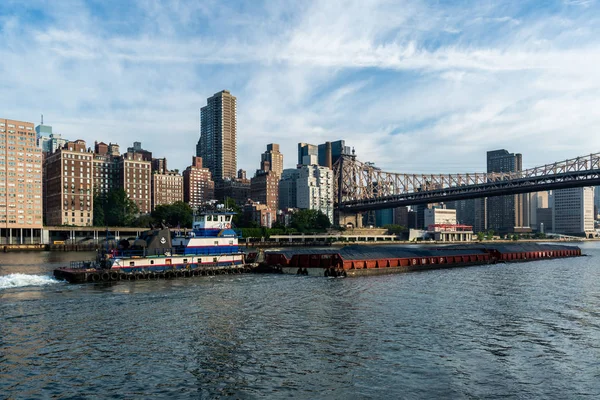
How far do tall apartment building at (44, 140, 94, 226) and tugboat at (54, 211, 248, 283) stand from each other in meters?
137

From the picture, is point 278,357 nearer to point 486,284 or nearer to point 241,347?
point 241,347

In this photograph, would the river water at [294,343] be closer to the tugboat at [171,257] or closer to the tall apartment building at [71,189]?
the tugboat at [171,257]

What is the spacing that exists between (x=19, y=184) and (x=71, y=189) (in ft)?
113

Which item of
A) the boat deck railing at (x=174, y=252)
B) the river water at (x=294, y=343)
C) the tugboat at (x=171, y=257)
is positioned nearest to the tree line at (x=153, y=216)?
the boat deck railing at (x=174, y=252)

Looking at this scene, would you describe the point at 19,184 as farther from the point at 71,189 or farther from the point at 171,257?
the point at 171,257

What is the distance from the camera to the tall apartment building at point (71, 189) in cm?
18212

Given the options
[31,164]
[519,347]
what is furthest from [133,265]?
[31,164]

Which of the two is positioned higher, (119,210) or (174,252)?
(119,210)

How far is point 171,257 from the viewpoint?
55.0m

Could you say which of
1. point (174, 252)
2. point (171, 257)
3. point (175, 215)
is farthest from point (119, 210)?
point (171, 257)

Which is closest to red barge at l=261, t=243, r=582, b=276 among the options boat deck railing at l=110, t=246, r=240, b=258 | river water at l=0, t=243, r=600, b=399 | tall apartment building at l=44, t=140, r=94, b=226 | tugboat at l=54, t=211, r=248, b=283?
boat deck railing at l=110, t=246, r=240, b=258

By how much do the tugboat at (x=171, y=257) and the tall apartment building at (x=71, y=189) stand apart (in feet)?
449

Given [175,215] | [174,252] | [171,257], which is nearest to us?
[171,257]

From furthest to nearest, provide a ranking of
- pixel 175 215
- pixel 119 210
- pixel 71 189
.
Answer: pixel 119 210
pixel 71 189
pixel 175 215
